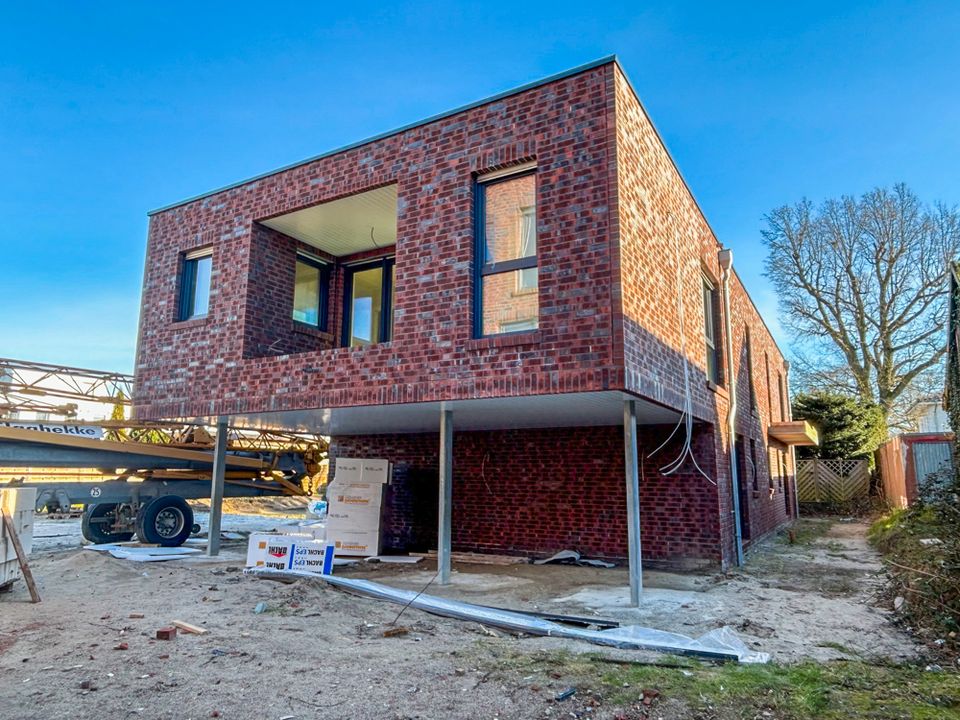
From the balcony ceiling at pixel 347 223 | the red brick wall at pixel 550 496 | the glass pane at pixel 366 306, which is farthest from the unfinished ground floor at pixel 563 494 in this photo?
the balcony ceiling at pixel 347 223

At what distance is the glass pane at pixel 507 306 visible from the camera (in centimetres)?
780

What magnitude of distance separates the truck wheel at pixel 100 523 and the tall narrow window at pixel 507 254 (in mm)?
8988

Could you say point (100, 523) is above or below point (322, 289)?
below

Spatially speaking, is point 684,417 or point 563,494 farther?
point 563,494

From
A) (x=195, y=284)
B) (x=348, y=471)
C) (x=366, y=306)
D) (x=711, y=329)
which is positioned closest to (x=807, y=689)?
(x=348, y=471)

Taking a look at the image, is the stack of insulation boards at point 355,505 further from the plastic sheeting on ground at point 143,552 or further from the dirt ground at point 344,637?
the plastic sheeting on ground at point 143,552

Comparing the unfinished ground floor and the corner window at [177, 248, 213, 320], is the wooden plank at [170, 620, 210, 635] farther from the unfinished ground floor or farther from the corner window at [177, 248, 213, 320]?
the corner window at [177, 248, 213, 320]

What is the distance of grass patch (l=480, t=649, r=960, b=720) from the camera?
3904 mm

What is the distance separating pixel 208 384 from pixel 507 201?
559cm

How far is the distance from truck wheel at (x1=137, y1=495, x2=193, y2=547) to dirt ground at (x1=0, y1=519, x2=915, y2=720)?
1885 millimetres

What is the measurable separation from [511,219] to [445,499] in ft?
12.5

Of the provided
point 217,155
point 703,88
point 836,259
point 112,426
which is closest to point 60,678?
point 112,426

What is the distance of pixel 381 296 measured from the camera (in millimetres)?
11969

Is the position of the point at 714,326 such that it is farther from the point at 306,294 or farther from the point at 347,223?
the point at 306,294
